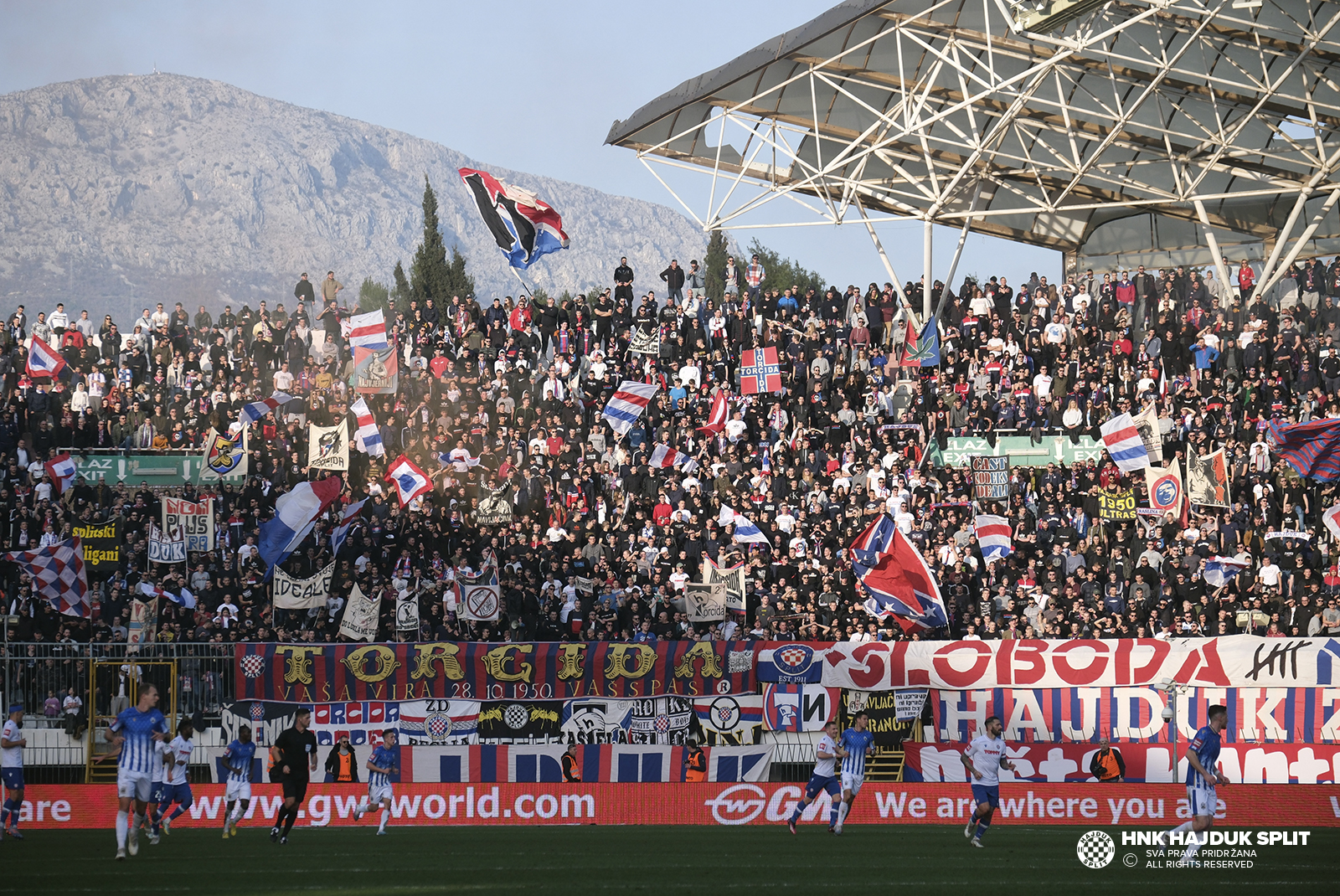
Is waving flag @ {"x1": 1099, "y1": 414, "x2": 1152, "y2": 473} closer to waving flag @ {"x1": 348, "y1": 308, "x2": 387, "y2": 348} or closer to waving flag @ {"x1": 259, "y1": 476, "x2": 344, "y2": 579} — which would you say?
waving flag @ {"x1": 259, "y1": 476, "x2": 344, "y2": 579}

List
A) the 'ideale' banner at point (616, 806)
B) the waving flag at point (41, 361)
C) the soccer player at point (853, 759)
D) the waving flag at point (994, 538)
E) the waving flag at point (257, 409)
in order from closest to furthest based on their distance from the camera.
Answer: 1. the soccer player at point (853, 759)
2. the 'ideale' banner at point (616, 806)
3. the waving flag at point (994, 538)
4. the waving flag at point (257, 409)
5. the waving flag at point (41, 361)

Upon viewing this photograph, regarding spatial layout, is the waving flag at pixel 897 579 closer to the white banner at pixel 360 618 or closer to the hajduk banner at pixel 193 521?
the white banner at pixel 360 618

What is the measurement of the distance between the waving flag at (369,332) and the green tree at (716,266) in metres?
52.0

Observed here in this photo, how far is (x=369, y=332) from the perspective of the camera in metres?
33.9

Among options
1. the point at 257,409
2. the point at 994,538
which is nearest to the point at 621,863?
the point at 994,538

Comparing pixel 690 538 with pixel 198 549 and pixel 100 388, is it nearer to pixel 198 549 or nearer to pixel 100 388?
pixel 198 549

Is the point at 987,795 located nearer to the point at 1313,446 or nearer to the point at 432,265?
the point at 1313,446

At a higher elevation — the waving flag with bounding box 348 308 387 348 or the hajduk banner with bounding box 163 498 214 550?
the waving flag with bounding box 348 308 387 348

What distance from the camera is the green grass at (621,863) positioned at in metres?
14.1

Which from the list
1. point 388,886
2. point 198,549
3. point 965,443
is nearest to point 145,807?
point 388,886

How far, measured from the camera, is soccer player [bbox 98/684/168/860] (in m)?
16.4

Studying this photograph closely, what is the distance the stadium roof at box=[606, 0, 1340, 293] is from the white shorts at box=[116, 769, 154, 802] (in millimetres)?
20136

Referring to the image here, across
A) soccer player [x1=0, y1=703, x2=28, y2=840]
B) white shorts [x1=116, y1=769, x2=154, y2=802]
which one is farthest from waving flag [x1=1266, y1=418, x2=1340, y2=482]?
soccer player [x1=0, y1=703, x2=28, y2=840]

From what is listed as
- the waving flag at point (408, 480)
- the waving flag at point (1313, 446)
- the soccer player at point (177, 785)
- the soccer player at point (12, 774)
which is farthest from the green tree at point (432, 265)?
the soccer player at point (177, 785)
